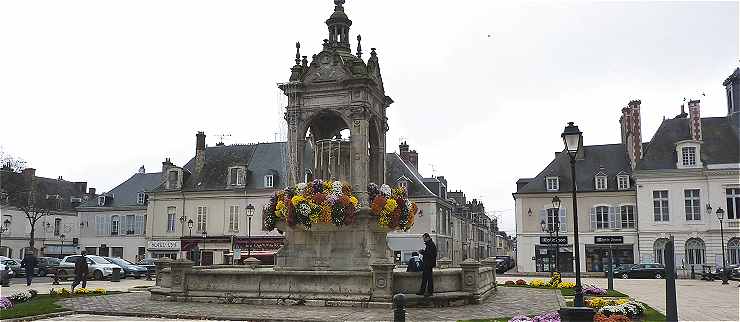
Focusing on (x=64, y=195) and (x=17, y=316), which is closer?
(x=17, y=316)

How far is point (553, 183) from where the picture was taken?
48688 millimetres

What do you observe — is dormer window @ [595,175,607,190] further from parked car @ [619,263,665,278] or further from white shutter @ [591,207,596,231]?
parked car @ [619,263,665,278]

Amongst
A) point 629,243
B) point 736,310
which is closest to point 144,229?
point 629,243

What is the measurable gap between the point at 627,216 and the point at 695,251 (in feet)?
16.0

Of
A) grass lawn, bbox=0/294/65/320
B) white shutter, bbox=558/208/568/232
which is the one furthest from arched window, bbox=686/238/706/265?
grass lawn, bbox=0/294/65/320

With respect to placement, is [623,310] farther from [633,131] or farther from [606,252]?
[633,131]

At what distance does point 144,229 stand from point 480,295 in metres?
44.0

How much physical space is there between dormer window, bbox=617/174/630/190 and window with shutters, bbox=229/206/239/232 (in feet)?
92.9

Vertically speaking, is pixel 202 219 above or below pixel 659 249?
above

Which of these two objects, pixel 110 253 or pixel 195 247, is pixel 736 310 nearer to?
pixel 195 247

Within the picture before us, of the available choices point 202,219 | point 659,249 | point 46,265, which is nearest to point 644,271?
point 659,249

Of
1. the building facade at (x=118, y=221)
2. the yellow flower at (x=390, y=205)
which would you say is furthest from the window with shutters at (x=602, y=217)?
the building facade at (x=118, y=221)

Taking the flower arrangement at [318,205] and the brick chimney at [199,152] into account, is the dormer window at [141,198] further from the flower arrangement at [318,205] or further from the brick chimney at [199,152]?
the flower arrangement at [318,205]

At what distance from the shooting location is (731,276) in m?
34.2
